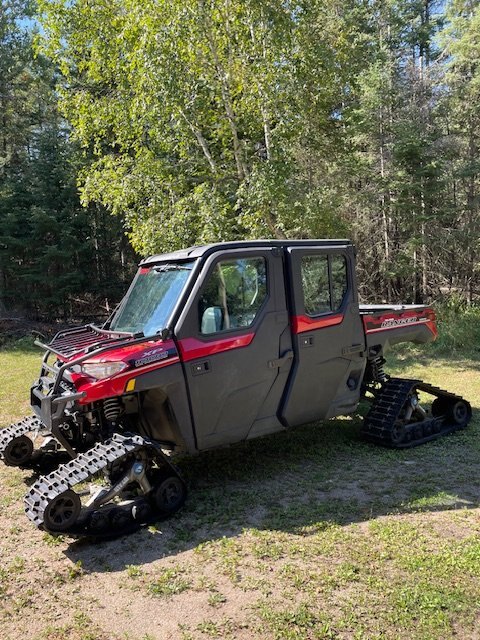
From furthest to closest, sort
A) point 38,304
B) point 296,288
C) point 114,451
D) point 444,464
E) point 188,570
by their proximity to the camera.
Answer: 1. point 38,304
2. point 444,464
3. point 296,288
4. point 114,451
5. point 188,570

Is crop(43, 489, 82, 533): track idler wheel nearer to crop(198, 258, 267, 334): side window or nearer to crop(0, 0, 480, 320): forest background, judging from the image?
crop(198, 258, 267, 334): side window

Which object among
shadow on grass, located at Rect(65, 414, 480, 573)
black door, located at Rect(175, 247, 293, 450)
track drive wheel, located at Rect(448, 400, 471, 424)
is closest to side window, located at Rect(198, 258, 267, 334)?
black door, located at Rect(175, 247, 293, 450)

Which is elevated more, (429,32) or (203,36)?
(429,32)

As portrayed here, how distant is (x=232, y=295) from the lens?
15.4 ft

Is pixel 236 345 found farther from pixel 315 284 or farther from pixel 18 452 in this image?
pixel 18 452

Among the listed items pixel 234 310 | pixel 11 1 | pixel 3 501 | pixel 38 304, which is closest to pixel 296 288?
pixel 234 310

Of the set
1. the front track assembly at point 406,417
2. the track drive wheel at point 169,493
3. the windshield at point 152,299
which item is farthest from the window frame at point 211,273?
the front track assembly at point 406,417

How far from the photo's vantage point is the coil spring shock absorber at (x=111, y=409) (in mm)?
4363

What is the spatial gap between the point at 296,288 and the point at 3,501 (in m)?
3.29

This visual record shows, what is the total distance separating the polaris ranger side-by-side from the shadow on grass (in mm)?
265

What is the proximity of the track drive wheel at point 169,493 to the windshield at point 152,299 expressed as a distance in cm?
119

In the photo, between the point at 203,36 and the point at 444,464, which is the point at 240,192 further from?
the point at 444,464

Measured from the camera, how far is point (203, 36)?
10.8 meters

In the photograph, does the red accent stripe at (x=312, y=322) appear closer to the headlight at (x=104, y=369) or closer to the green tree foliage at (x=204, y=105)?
the headlight at (x=104, y=369)
